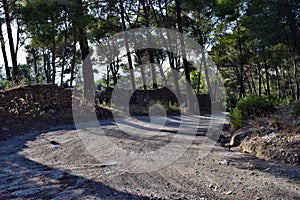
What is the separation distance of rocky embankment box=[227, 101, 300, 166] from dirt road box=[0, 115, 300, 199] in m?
0.34

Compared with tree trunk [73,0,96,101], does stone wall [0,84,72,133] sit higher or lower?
lower

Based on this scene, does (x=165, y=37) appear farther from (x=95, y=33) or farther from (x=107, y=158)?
(x=107, y=158)

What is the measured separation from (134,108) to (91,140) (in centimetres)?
689

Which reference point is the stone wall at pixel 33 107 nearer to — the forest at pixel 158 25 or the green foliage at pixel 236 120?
the forest at pixel 158 25

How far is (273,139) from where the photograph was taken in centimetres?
471

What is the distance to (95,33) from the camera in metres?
17.4

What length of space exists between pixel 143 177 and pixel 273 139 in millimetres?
2542

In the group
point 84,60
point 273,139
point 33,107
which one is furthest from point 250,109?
point 84,60

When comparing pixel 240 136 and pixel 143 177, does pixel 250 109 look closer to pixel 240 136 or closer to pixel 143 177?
pixel 240 136

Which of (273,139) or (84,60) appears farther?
(84,60)

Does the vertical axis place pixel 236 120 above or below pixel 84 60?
below

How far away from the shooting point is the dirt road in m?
2.77

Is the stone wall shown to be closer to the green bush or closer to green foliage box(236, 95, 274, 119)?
the green bush

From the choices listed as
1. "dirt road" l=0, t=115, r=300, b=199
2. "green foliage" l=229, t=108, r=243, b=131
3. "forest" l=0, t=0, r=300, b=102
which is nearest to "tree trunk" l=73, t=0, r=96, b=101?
"forest" l=0, t=0, r=300, b=102
